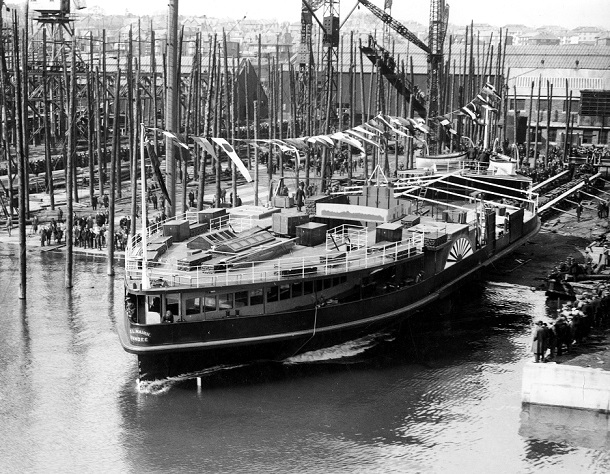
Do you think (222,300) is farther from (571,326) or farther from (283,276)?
(571,326)

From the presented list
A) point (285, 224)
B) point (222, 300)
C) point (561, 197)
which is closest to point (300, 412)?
point (222, 300)

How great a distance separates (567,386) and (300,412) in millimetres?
9850

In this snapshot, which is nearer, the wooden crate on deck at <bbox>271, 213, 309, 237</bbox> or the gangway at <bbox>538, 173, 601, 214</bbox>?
the wooden crate on deck at <bbox>271, 213, 309, 237</bbox>

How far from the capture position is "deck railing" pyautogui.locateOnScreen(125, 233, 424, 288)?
3784 cm

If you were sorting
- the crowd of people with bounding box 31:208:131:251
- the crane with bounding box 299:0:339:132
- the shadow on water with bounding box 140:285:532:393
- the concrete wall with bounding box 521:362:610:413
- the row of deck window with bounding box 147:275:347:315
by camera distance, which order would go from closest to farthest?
the concrete wall with bounding box 521:362:610:413 → the row of deck window with bounding box 147:275:347:315 → the shadow on water with bounding box 140:285:532:393 → the crowd of people with bounding box 31:208:131:251 → the crane with bounding box 299:0:339:132

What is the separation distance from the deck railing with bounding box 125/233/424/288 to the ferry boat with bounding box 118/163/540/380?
2.1 inches

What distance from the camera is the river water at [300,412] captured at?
3189 centimetres

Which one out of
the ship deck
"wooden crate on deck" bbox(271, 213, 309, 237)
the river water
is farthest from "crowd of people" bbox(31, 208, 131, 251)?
"wooden crate on deck" bbox(271, 213, 309, 237)

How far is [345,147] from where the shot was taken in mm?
119938

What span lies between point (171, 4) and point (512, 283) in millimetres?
26475

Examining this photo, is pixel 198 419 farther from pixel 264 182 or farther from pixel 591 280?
pixel 264 182

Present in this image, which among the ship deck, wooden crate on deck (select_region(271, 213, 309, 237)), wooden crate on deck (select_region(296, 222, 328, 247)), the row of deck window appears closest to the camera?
the row of deck window

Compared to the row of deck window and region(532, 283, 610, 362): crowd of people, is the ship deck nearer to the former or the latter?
the row of deck window

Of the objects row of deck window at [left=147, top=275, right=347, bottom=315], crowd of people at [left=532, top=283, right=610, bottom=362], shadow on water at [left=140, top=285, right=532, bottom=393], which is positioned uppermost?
row of deck window at [left=147, top=275, right=347, bottom=315]
